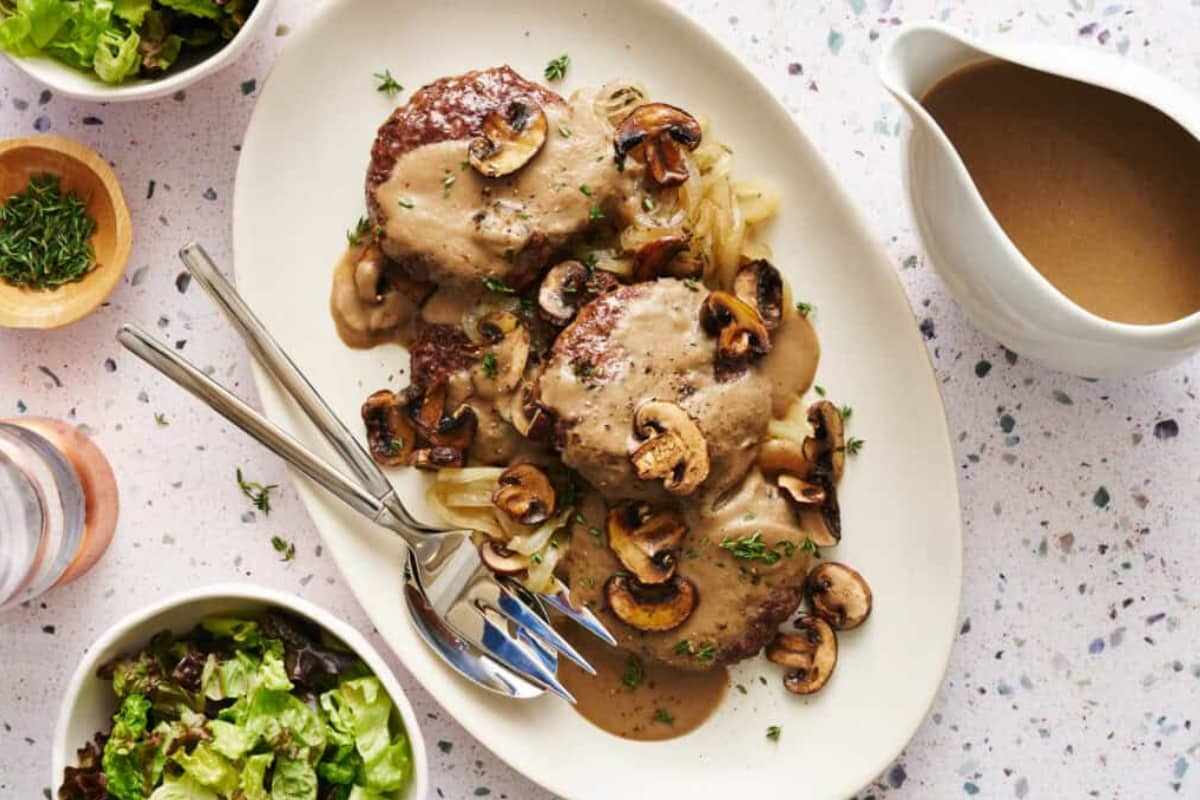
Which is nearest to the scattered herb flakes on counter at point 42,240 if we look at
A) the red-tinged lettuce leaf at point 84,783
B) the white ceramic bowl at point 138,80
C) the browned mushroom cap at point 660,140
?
the white ceramic bowl at point 138,80

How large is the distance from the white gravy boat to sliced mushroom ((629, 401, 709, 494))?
29.1 inches

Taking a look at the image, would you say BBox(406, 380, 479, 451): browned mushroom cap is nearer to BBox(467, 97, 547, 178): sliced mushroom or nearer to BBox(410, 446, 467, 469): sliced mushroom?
BBox(410, 446, 467, 469): sliced mushroom

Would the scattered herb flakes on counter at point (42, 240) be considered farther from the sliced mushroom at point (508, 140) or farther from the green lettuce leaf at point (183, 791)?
the green lettuce leaf at point (183, 791)

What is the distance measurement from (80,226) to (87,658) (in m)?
1.21

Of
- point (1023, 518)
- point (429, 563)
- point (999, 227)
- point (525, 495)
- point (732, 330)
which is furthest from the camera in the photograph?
point (1023, 518)

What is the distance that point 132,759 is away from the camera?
324 cm

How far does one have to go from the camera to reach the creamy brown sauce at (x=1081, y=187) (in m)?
3.01

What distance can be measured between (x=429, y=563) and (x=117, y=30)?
5.48 ft

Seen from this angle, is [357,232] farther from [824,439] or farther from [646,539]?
[824,439]

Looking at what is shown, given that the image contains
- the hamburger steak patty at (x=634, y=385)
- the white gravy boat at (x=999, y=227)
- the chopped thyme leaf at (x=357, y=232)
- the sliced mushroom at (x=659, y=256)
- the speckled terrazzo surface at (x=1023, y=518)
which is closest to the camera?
the white gravy boat at (x=999, y=227)

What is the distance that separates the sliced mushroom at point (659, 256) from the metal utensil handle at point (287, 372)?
34.7 inches

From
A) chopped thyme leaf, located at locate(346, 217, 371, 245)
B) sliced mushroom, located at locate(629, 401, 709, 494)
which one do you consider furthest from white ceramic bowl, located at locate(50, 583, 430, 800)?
chopped thyme leaf, located at locate(346, 217, 371, 245)

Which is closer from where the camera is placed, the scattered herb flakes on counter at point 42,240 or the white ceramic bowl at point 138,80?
the white ceramic bowl at point 138,80

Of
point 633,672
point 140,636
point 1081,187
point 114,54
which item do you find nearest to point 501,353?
point 633,672
